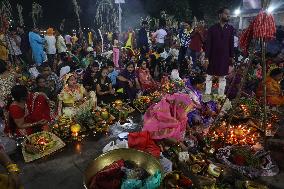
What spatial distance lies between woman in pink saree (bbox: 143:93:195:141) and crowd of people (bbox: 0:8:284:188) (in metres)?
1.39

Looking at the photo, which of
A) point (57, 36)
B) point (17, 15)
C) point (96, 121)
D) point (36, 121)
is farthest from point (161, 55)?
point (17, 15)

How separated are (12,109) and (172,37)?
1277cm

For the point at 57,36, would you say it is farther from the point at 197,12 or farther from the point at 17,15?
the point at 197,12

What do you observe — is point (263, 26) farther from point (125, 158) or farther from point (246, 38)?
point (125, 158)

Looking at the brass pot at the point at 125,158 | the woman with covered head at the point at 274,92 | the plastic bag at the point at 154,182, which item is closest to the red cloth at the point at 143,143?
the brass pot at the point at 125,158

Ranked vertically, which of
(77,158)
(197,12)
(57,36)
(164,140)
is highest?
(197,12)

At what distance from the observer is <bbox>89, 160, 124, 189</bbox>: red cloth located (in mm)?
4012

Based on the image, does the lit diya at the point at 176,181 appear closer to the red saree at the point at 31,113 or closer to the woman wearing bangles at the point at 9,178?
the woman wearing bangles at the point at 9,178

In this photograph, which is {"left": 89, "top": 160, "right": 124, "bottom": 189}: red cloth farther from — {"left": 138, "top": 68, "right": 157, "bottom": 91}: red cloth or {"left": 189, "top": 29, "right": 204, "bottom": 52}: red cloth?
{"left": 189, "top": 29, "right": 204, "bottom": 52}: red cloth

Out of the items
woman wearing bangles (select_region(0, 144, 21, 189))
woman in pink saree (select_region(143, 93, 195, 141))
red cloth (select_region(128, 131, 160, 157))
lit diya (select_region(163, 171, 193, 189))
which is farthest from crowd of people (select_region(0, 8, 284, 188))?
woman wearing bangles (select_region(0, 144, 21, 189))

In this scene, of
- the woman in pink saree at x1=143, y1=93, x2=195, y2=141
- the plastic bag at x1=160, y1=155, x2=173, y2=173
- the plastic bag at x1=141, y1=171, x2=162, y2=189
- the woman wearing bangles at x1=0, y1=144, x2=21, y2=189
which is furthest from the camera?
the woman in pink saree at x1=143, y1=93, x2=195, y2=141

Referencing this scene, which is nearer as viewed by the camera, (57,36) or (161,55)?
A: (161,55)

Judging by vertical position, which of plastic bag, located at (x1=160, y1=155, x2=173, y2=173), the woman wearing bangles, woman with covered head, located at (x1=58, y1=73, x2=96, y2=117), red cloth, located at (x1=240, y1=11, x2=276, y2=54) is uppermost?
red cloth, located at (x1=240, y1=11, x2=276, y2=54)

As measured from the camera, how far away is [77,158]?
5672 mm
